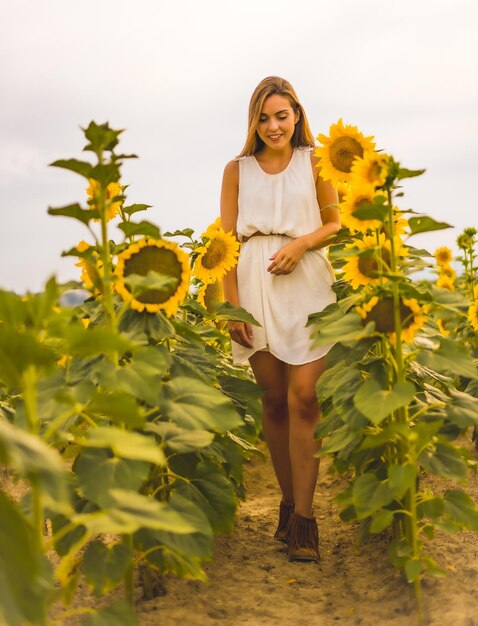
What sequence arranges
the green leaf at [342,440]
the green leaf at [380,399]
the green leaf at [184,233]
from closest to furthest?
the green leaf at [380,399]
the green leaf at [342,440]
the green leaf at [184,233]

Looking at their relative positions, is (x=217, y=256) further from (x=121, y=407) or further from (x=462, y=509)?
(x=121, y=407)

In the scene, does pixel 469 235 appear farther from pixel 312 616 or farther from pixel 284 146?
pixel 312 616

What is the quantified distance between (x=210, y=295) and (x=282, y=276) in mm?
484

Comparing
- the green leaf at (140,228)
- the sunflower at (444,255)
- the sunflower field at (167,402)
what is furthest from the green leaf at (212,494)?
the sunflower at (444,255)

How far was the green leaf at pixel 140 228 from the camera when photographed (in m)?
2.44

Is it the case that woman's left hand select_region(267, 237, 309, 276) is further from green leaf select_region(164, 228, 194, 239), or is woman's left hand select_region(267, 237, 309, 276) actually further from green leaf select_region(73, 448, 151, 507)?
green leaf select_region(73, 448, 151, 507)

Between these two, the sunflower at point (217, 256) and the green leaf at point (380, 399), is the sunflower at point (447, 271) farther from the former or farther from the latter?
the green leaf at point (380, 399)

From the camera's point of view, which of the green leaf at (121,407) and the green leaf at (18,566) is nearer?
the green leaf at (18,566)

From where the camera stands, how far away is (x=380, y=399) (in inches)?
91.0

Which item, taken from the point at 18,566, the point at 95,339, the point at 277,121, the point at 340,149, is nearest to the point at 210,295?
the point at 277,121

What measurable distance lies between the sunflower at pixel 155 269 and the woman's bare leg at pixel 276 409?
1.18 meters

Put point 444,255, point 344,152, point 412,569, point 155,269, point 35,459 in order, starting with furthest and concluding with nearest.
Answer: point 444,255 < point 344,152 < point 155,269 < point 412,569 < point 35,459

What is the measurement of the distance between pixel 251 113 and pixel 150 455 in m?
2.46

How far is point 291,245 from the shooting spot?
3.45 metres
